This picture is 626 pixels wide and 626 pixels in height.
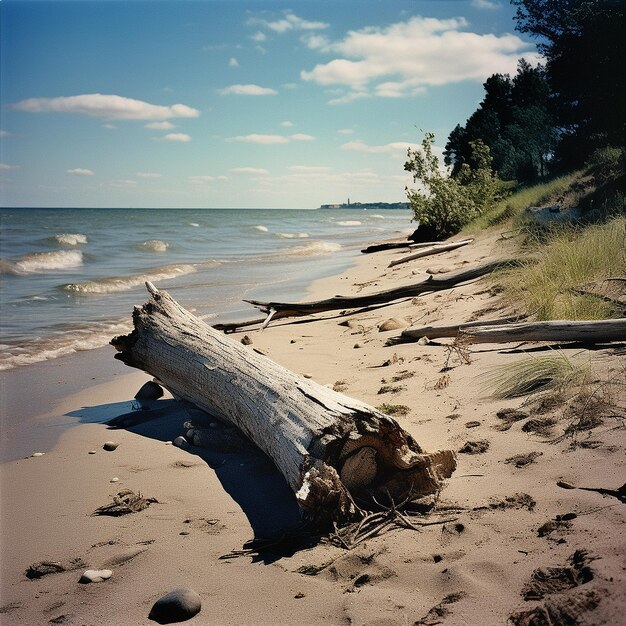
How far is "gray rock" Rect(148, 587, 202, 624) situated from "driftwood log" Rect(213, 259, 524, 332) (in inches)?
246

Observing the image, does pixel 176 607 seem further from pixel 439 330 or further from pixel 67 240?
pixel 67 240

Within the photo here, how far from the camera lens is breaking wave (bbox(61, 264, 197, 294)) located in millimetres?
13586

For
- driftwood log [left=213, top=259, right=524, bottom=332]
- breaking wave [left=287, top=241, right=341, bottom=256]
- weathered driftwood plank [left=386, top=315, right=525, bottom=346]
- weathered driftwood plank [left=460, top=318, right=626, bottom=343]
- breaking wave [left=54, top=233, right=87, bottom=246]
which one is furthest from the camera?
breaking wave [left=54, top=233, right=87, bottom=246]

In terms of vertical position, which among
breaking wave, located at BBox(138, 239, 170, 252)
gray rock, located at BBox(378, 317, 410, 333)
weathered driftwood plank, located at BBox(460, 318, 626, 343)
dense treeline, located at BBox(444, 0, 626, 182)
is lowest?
gray rock, located at BBox(378, 317, 410, 333)

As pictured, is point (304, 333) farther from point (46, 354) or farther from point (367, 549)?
point (367, 549)

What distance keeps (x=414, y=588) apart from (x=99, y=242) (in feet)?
102

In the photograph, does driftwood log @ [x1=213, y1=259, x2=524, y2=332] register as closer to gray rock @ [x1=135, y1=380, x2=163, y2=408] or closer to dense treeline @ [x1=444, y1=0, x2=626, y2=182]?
gray rock @ [x1=135, y1=380, x2=163, y2=408]

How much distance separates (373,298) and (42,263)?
621 inches

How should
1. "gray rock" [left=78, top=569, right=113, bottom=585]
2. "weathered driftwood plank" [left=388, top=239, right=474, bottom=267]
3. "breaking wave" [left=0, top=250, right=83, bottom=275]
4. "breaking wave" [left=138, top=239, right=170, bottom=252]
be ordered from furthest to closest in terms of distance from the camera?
1. "breaking wave" [left=138, top=239, right=170, bottom=252]
2. "breaking wave" [left=0, top=250, right=83, bottom=275]
3. "weathered driftwood plank" [left=388, top=239, right=474, bottom=267]
4. "gray rock" [left=78, top=569, right=113, bottom=585]

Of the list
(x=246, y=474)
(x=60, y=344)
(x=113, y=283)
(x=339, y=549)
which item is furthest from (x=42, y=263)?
(x=339, y=549)

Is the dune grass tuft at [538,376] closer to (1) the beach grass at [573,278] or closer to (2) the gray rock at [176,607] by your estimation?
(1) the beach grass at [573,278]

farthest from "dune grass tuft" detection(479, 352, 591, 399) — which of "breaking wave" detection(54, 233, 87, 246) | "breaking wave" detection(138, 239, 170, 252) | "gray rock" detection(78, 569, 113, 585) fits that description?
"breaking wave" detection(54, 233, 87, 246)

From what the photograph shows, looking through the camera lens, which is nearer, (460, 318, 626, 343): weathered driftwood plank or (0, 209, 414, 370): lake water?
(460, 318, 626, 343): weathered driftwood plank

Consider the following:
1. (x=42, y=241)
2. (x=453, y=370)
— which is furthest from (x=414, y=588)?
(x=42, y=241)
